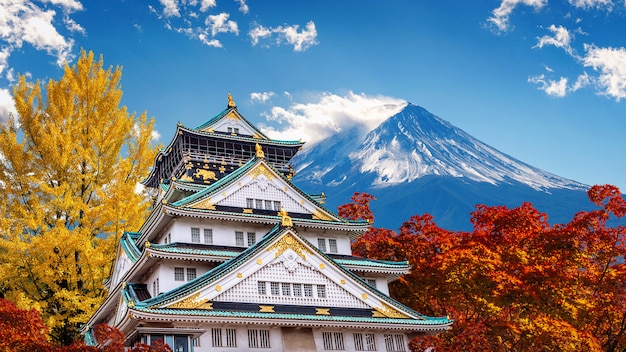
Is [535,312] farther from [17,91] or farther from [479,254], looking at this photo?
[17,91]

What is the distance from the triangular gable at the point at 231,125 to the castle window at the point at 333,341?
16.3m

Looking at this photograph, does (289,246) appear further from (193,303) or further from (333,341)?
(193,303)

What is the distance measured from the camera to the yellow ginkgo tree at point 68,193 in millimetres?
31047

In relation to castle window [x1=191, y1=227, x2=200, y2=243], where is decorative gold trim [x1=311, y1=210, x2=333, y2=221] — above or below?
above

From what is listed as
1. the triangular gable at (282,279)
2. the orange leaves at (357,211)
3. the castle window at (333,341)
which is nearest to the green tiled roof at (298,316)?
the triangular gable at (282,279)

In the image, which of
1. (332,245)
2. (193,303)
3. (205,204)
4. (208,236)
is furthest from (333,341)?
(205,204)

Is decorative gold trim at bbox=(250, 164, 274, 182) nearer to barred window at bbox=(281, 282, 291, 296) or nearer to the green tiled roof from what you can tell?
barred window at bbox=(281, 282, 291, 296)

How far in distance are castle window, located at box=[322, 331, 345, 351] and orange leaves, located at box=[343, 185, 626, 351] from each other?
3.23m

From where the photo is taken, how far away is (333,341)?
2733 cm

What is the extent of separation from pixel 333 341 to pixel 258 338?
3.55 meters

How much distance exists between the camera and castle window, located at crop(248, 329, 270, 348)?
25.7 m

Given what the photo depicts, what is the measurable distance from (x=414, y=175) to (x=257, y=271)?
171763mm

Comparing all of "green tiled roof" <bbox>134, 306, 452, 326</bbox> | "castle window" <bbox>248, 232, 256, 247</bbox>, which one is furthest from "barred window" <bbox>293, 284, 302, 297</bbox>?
"castle window" <bbox>248, 232, 256, 247</bbox>

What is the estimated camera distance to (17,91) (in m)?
35.4
